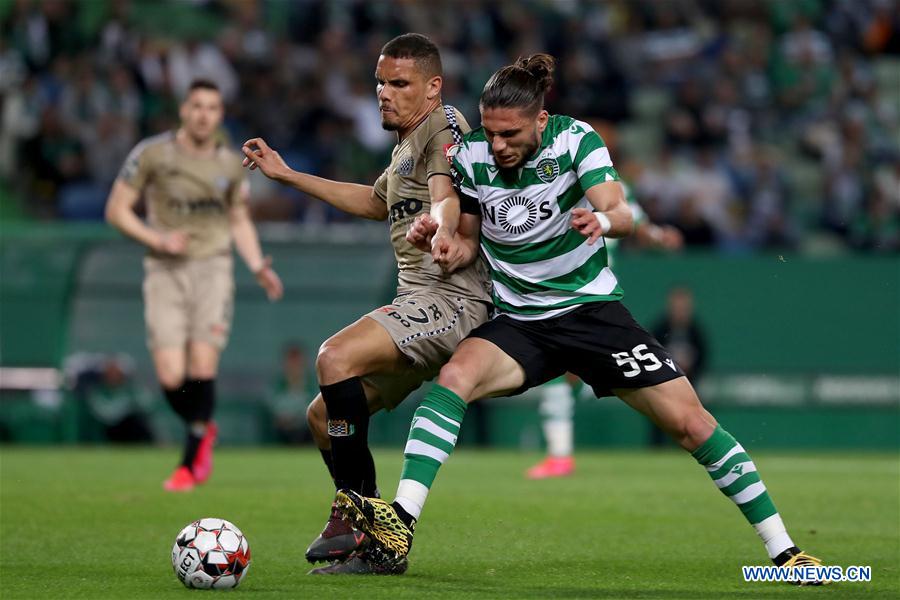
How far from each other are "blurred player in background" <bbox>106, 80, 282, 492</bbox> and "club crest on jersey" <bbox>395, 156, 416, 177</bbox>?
417 cm

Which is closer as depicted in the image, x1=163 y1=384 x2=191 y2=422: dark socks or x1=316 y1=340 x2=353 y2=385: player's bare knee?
x1=316 y1=340 x2=353 y2=385: player's bare knee

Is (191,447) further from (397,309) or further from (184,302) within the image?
(397,309)

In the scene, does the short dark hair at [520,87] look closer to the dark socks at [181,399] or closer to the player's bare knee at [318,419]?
the player's bare knee at [318,419]

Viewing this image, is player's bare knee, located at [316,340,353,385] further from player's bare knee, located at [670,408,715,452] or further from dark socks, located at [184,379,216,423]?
dark socks, located at [184,379,216,423]

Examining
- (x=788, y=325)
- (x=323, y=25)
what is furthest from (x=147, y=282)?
(x=323, y=25)

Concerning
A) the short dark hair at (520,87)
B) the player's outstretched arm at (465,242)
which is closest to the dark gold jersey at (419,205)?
the player's outstretched arm at (465,242)

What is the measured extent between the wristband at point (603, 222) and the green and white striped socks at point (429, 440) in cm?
100

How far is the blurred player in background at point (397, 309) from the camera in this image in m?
6.63

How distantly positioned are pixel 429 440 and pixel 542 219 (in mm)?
1119

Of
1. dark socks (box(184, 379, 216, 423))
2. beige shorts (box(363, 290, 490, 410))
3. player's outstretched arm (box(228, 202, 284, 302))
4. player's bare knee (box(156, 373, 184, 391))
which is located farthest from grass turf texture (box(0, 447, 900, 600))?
player's outstretched arm (box(228, 202, 284, 302))

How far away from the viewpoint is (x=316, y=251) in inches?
666

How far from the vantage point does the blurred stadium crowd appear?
1884 cm

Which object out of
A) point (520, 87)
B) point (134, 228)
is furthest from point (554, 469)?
point (520, 87)

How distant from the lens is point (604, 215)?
19.9 feet
